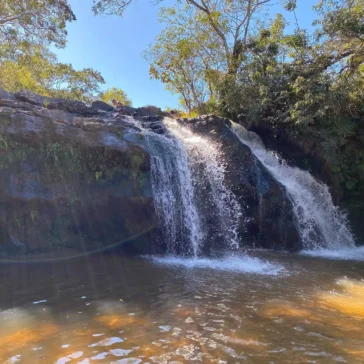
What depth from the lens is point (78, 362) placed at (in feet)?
10.7

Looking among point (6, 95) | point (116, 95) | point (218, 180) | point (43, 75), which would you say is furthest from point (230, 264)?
point (116, 95)

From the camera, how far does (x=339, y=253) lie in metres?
9.39

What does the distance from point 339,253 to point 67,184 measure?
26.0 ft

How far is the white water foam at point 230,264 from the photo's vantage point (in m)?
6.98

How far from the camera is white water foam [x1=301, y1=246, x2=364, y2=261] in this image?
8797 millimetres

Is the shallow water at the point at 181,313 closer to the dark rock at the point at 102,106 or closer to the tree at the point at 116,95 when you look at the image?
the dark rock at the point at 102,106

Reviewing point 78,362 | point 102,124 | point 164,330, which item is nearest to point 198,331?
point 164,330

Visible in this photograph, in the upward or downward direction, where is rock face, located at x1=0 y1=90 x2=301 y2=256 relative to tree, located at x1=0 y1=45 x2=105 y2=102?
downward

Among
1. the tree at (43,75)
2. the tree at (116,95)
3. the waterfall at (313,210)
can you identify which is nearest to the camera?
the waterfall at (313,210)

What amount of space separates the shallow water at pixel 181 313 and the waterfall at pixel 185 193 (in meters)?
1.55

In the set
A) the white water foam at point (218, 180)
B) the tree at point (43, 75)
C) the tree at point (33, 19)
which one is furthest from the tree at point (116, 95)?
the white water foam at point (218, 180)

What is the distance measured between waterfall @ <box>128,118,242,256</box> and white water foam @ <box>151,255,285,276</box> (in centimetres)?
71

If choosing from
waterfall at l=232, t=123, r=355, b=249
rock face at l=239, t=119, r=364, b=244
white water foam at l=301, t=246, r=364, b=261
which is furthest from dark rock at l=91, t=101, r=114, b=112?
white water foam at l=301, t=246, r=364, b=261

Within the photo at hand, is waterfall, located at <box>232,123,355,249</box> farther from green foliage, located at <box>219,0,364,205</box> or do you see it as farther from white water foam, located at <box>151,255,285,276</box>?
white water foam, located at <box>151,255,285,276</box>
